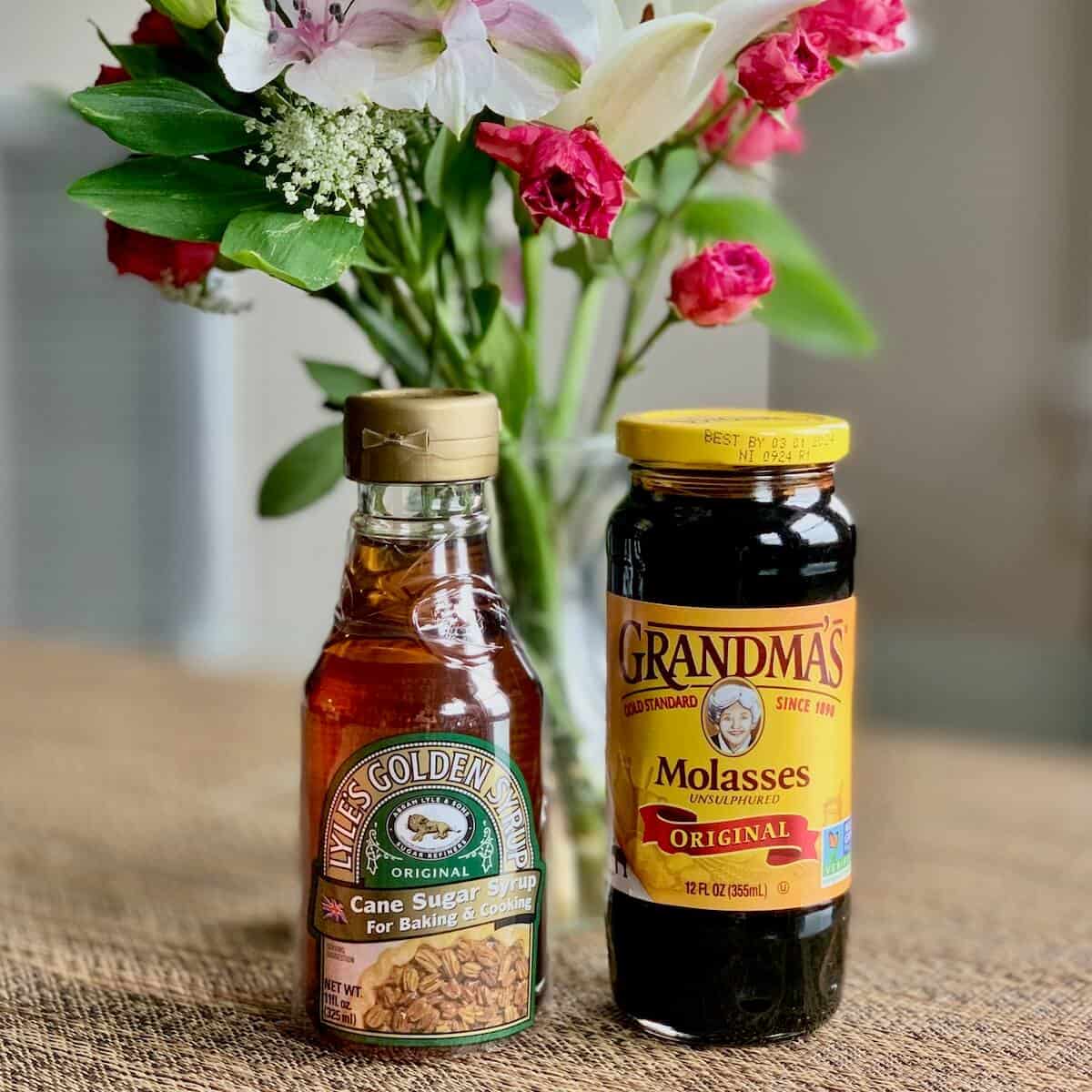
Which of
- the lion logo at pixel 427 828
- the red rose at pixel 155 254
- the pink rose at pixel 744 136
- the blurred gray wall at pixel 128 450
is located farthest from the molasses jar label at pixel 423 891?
the blurred gray wall at pixel 128 450

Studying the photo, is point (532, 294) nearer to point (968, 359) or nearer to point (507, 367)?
point (507, 367)

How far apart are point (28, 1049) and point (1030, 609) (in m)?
2.64

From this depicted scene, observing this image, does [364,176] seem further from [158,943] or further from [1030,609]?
[1030,609]

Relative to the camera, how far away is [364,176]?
2.04 feet

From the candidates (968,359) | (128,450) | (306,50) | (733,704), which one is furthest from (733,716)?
(968,359)

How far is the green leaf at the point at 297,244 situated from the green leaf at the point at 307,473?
19cm

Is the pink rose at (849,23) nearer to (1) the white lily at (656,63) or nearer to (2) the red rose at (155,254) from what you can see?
(1) the white lily at (656,63)

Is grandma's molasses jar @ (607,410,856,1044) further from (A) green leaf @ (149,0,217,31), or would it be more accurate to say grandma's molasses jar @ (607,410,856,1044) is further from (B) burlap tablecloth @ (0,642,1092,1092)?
(A) green leaf @ (149,0,217,31)

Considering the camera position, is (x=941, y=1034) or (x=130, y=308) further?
(x=130, y=308)

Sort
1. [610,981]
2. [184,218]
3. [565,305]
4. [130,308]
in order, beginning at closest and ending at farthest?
[184,218]
[610,981]
[565,305]
[130,308]

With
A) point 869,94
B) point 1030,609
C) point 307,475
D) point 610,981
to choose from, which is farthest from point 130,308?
point 610,981

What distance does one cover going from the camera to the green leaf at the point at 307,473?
2.60 feet

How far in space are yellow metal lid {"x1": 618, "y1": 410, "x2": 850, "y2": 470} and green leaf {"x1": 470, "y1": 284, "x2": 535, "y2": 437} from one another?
0.36 ft

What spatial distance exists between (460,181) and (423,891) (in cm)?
33
